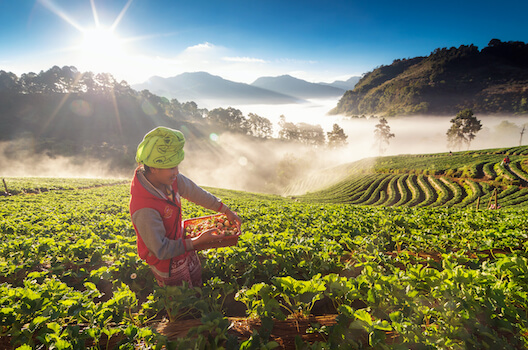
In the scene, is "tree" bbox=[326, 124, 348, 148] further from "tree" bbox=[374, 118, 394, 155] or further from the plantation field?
the plantation field

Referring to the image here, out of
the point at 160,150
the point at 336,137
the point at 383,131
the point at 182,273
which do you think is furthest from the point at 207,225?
the point at 383,131

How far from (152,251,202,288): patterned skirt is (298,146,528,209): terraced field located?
131 feet

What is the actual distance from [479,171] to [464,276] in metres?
57.2

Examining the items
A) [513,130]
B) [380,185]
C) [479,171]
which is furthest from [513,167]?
[513,130]

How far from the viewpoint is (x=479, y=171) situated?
44.2 meters

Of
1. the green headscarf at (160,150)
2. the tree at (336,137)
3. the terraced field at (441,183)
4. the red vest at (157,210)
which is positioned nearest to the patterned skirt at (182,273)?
the red vest at (157,210)

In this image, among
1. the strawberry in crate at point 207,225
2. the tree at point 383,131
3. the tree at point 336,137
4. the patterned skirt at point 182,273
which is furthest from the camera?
the tree at point 336,137

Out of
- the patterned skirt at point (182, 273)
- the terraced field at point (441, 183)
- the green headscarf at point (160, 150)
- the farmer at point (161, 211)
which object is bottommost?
→ the terraced field at point (441, 183)

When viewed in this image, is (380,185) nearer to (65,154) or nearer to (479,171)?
(479,171)

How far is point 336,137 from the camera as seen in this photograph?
12469 centimetres

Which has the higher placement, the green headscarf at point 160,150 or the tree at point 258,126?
the tree at point 258,126

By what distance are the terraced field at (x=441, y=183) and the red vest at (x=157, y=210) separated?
40.4m

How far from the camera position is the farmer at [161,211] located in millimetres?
3031

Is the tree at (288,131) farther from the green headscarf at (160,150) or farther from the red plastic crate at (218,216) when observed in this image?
the green headscarf at (160,150)
